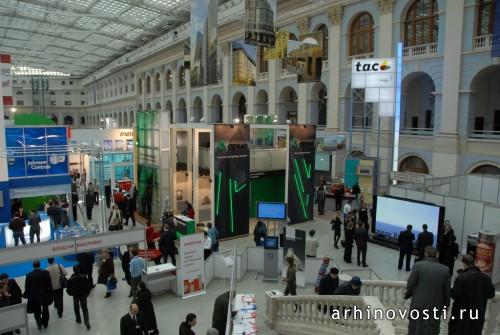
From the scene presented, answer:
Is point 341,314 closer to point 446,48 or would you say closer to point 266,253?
point 266,253

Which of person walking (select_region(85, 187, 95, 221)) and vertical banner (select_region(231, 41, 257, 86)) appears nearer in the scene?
vertical banner (select_region(231, 41, 257, 86))

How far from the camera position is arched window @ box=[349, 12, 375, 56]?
20.3 metres

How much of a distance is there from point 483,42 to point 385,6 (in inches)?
196

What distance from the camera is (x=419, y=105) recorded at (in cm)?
2220

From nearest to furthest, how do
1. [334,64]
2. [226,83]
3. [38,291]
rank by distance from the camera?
[38,291]
[334,64]
[226,83]

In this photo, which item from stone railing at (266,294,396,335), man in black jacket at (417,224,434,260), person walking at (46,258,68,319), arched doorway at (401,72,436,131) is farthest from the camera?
arched doorway at (401,72,436,131)

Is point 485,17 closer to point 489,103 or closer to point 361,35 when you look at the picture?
point 489,103

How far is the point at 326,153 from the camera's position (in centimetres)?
2055

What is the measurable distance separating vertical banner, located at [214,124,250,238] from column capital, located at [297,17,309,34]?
13.2m

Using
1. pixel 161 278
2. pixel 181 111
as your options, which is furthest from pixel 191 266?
pixel 181 111

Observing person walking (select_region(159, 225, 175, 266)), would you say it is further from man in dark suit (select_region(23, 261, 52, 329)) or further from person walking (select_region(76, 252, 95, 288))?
man in dark suit (select_region(23, 261, 52, 329))

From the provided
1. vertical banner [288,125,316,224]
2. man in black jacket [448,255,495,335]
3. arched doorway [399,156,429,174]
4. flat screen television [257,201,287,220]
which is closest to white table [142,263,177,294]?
Result: flat screen television [257,201,287,220]

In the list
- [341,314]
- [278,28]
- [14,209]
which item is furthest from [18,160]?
[278,28]

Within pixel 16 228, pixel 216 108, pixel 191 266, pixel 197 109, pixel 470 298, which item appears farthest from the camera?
pixel 197 109
